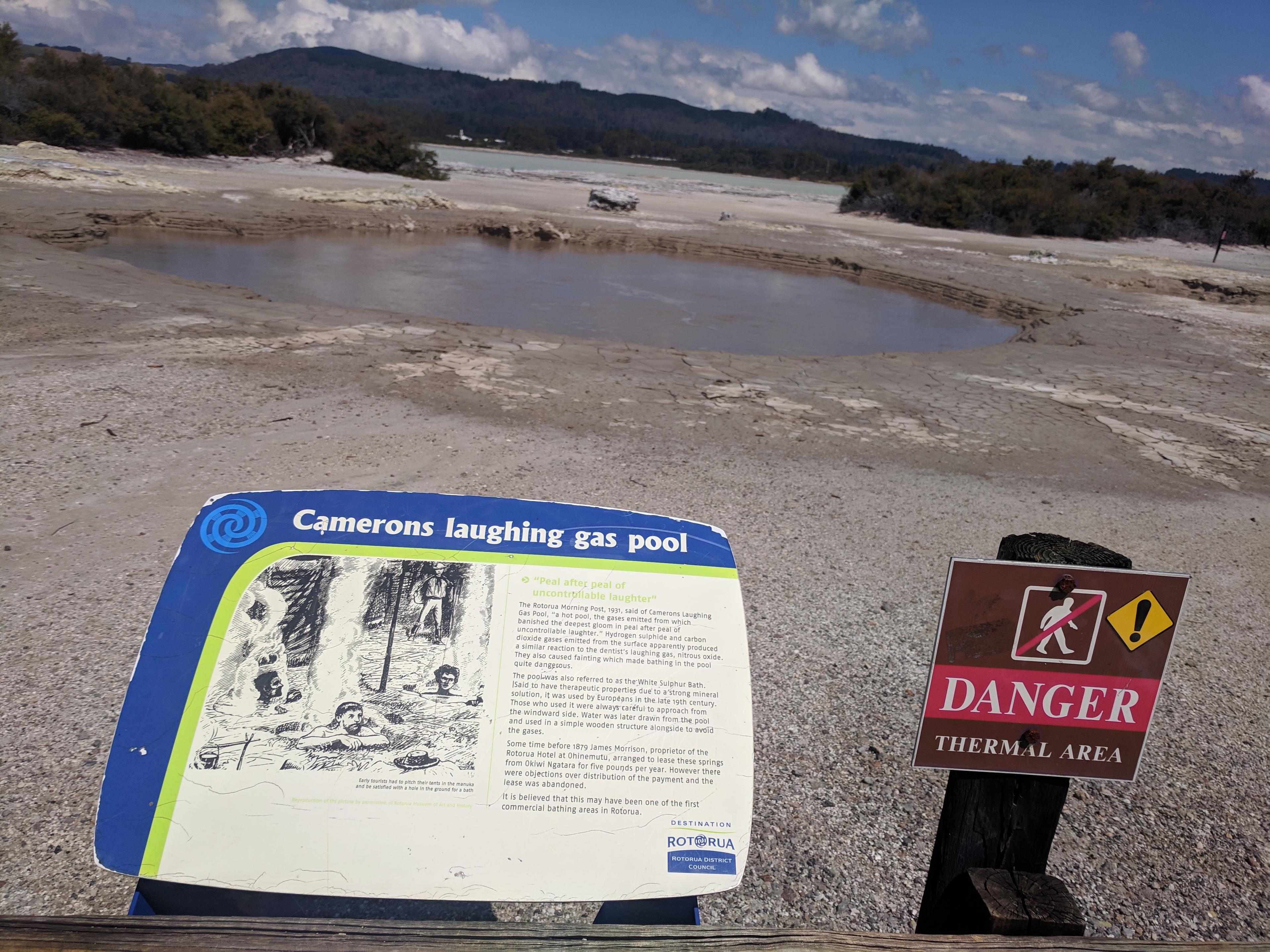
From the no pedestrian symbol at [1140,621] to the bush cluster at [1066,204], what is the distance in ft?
117

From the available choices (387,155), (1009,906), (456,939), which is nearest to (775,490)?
(1009,906)

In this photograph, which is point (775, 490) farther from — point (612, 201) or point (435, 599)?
point (612, 201)

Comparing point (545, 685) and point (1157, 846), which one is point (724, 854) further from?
point (1157, 846)

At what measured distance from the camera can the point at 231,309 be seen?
9.37m

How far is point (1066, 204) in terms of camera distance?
110 feet

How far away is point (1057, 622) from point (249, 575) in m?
1.57

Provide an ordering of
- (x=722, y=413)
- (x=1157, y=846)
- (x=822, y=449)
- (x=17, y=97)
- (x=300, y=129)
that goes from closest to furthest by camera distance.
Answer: (x=1157, y=846) → (x=822, y=449) → (x=722, y=413) → (x=17, y=97) → (x=300, y=129)

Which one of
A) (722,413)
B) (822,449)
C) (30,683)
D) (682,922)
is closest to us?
(682,922)

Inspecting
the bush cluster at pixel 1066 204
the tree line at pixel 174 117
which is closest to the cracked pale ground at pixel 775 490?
the tree line at pixel 174 117

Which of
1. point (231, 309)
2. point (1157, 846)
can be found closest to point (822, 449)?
point (1157, 846)

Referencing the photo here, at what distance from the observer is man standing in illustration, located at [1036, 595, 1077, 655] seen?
5.23 feet

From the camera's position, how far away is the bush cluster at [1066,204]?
33.5m

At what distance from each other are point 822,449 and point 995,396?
315 centimetres

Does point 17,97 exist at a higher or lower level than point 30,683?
higher
